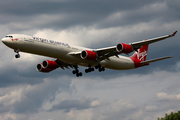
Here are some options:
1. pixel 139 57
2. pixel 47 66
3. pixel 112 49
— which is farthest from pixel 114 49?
pixel 139 57

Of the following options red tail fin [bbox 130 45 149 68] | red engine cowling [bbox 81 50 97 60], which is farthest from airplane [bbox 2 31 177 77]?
red tail fin [bbox 130 45 149 68]

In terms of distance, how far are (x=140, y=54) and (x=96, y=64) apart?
18.8 m

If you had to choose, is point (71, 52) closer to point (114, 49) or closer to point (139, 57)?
point (114, 49)

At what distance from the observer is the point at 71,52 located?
58156mm

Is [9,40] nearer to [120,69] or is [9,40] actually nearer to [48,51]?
[48,51]

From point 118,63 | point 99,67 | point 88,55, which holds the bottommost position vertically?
point 99,67

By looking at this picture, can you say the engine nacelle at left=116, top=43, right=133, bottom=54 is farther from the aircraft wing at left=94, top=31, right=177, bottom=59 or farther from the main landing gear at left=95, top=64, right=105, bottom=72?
the main landing gear at left=95, top=64, right=105, bottom=72

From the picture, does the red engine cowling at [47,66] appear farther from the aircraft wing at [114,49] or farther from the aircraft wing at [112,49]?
the aircraft wing at [114,49]

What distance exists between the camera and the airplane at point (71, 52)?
53.2 m

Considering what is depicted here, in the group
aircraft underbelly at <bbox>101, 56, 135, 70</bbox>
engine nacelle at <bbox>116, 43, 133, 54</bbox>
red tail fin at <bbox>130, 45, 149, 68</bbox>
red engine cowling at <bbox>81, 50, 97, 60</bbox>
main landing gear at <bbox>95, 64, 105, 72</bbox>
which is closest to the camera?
engine nacelle at <bbox>116, 43, 133, 54</bbox>

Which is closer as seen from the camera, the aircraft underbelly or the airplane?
the airplane

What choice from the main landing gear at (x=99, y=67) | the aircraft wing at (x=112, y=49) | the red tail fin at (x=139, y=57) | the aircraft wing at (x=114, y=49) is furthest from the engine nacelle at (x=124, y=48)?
the red tail fin at (x=139, y=57)

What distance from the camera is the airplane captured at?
53156 millimetres

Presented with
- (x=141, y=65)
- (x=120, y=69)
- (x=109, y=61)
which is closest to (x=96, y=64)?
(x=109, y=61)
